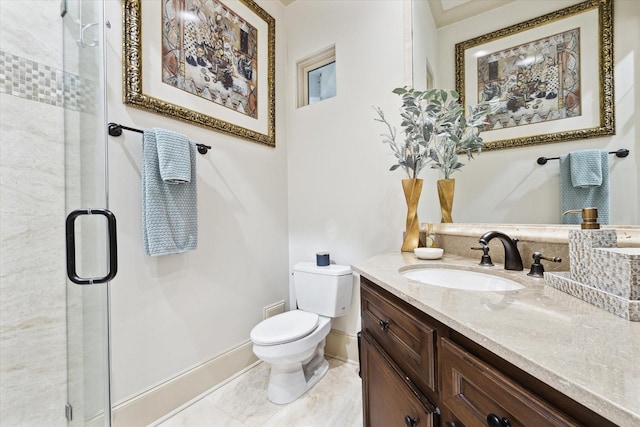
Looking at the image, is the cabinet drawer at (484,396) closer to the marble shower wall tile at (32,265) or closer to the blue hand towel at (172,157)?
the blue hand towel at (172,157)

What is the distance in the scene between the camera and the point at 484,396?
528 mm

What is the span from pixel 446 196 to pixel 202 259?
4.82 feet

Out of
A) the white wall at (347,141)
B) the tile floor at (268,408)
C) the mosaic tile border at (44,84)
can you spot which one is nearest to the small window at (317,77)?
the white wall at (347,141)

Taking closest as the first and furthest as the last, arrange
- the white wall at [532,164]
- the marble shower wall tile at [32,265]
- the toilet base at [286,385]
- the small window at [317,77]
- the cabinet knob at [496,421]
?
the cabinet knob at [496,421], the white wall at [532,164], the marble shower wall tile at [32,265], the toilet base at [286,385], the small window at [317,77]

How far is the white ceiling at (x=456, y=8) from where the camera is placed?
1.26m

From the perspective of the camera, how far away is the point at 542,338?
1.60ft

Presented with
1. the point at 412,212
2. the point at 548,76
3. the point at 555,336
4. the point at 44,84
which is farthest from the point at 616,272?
the point at 44,84

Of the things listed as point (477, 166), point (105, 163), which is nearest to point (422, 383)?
point (477, 166)

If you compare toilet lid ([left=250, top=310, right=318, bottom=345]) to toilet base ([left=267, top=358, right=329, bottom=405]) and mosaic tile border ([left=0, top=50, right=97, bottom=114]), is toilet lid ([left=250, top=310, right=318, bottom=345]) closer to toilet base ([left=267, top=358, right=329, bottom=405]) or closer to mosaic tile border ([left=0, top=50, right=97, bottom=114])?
toilet base ([left=267, top=358, right=329, bottom=405])

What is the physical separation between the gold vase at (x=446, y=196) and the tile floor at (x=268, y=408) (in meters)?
1.16

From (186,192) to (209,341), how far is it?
0.93 m

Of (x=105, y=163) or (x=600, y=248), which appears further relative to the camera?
(x=105, y=163)

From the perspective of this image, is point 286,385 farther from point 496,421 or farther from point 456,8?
point 456,8

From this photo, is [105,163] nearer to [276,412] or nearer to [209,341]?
[209,341]
